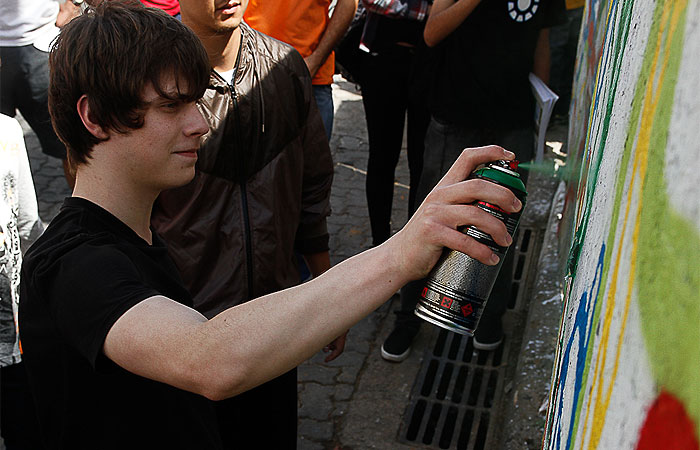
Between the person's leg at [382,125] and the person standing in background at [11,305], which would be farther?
the person's leg at [382,125]

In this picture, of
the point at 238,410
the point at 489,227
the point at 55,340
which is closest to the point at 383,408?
the point at 238,410

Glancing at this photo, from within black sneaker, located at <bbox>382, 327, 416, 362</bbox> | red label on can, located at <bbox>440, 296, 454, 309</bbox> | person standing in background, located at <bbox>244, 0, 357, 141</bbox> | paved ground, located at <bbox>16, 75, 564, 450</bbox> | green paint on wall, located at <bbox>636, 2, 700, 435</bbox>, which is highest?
green paint on wall, located at <bbox>636, 2, 700, 435</bbox>

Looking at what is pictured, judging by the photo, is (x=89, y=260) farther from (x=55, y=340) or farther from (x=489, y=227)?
(x=489, y=227)

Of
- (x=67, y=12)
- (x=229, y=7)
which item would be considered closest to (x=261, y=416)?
(x=229, y=7)

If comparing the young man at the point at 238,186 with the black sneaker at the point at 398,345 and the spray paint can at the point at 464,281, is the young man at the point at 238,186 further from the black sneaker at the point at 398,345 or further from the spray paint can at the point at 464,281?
the black sneaker at the point at 398,345

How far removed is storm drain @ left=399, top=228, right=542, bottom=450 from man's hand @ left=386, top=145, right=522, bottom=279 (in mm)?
2281

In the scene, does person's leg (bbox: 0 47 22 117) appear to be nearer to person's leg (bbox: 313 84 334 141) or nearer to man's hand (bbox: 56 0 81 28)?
man's hand (bbox: 56 0 81 28)

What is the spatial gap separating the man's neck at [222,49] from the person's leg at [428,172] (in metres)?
1.33

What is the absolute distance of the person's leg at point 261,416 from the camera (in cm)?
253

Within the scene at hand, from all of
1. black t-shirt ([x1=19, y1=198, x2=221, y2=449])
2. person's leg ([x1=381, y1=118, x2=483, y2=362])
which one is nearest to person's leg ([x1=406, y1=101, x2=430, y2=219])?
person's leg ([x1=381, y1=118, x2=483, y2=362])

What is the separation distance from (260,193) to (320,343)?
1208mm

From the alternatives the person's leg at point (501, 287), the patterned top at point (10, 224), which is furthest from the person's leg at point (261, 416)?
the person's leg at point (501, 287)

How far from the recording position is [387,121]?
4094 millimetres

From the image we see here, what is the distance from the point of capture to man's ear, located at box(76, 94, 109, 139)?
1695mm
